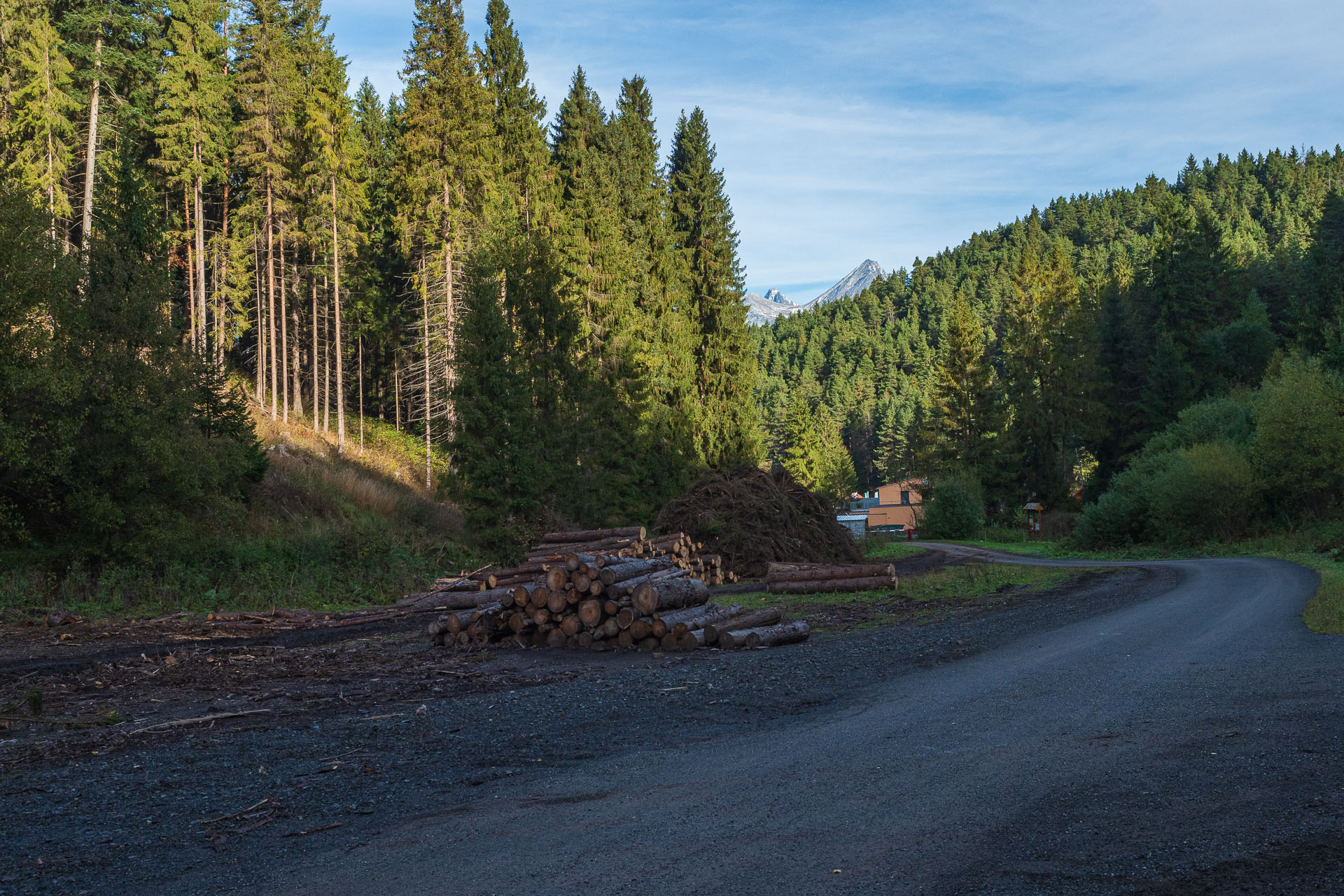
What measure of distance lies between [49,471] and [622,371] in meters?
22.5

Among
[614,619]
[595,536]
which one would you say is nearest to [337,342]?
[595,536]

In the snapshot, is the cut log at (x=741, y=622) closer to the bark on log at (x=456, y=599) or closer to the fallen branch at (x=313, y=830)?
the bark on log at (x=456, y=599)

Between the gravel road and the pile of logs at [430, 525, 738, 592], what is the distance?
5.91 meters

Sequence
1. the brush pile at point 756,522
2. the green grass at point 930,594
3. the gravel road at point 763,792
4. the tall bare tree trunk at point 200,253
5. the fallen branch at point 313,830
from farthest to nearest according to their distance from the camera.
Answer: the tall bare tree trunk at point 200,253
the brush pile at point 756,522
the green grass at point 930,594
the fallen branch at point 313,830
the gravel road at point 763,792

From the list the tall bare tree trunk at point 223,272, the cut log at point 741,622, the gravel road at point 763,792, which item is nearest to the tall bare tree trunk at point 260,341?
the tall bare tree trunk at point 223,272

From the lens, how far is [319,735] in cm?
799

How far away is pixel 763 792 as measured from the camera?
591 centimetres

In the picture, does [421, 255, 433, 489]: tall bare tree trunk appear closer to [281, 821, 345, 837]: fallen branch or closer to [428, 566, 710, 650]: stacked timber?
[428, 566, 710, 650]: stacked timber

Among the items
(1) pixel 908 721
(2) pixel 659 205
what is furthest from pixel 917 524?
(1) pixel 908 721

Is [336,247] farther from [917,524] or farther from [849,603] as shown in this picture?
[917,524]

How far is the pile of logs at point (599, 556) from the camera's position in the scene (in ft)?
55.0

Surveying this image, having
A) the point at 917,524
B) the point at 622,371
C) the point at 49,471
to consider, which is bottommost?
the point at 917,524

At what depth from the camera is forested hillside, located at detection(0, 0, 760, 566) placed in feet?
66.0

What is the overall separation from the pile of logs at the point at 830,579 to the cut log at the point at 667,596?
703 centimetres
